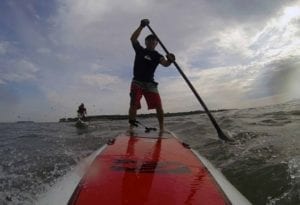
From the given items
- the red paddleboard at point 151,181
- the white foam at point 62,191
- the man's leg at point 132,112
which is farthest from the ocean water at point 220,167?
the man's leg at point 132,112

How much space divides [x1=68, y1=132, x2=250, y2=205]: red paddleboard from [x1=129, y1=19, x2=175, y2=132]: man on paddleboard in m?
3.07

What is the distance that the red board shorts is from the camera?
27.4 feet

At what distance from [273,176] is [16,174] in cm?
502

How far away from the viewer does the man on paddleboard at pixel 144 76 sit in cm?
835

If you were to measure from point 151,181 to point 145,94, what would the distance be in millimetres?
4938

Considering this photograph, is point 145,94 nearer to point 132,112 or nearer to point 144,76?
point 144,76

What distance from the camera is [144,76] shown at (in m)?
8.43

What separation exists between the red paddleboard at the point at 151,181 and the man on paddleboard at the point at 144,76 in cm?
307

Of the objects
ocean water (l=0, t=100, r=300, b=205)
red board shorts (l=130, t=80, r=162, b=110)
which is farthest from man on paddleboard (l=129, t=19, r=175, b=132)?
ocean water (l=0, t=100, r=300, b=205)

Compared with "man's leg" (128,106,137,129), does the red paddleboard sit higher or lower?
lower

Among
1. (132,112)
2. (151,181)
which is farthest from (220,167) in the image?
(151,181)

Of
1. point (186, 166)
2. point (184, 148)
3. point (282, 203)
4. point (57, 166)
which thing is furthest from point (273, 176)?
point (57, 166)

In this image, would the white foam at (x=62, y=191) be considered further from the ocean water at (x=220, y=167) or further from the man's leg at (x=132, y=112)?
the man's leg at (x=132, y=112)

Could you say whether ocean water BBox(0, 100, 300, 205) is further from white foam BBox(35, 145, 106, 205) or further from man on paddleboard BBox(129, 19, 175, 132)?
man on paddleboard BBox(129, 19, 175, 132)
